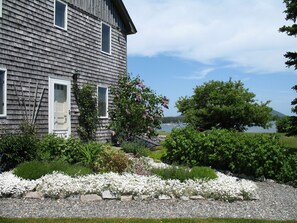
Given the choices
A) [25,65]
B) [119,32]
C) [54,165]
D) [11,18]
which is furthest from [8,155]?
[119,32]

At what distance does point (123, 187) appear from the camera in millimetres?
6332

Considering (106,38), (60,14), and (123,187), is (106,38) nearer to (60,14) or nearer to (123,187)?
(60,14)

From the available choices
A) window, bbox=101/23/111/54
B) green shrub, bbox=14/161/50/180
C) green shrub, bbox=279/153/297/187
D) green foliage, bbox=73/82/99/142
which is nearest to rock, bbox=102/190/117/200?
green shrub, bbox=14/161/50/180

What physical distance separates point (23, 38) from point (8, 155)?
374cm

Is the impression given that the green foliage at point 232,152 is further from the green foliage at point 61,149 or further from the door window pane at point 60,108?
the door window pane at point 60,108

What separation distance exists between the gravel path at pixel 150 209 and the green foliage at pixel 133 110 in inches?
309

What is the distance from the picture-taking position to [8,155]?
8.18 metres

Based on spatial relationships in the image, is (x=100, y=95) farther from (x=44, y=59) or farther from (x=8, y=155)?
(x=8, y=155)

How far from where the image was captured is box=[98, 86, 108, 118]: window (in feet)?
46.9

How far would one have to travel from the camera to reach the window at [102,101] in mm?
14281

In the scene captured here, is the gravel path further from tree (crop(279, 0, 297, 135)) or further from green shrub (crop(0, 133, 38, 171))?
tree (crop(279, 0, 297, 135))

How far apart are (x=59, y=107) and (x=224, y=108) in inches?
345

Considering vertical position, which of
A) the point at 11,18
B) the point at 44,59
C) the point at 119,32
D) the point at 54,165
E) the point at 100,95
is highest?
the point at 119,32

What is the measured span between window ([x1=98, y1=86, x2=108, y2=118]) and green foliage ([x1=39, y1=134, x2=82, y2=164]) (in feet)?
16.7
